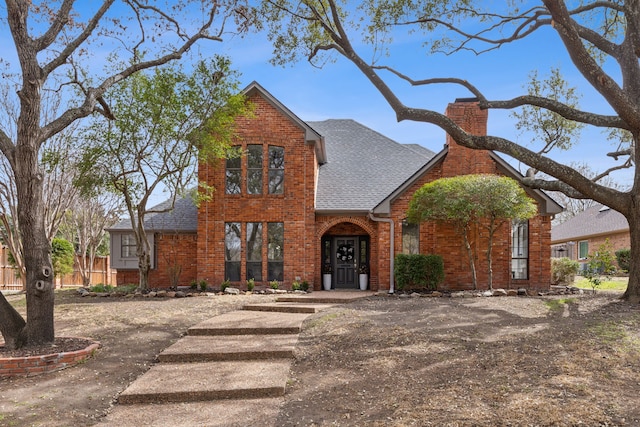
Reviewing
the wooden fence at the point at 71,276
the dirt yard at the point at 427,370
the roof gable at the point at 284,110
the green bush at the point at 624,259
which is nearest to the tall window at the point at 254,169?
the roof gable at the point at 284,110

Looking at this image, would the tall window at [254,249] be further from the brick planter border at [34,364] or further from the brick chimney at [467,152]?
the brick planter border at [34,364]

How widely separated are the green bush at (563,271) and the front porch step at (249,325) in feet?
41.3

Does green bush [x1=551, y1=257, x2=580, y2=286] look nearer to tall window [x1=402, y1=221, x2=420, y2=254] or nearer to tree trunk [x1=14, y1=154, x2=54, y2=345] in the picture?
tall window [x1=402, y1=221, x2=420, y2=254]

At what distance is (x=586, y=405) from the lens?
519 centimetres

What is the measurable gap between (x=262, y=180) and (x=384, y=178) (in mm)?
4770

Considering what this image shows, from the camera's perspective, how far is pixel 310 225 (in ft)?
56.4

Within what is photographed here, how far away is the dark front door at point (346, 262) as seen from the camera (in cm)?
1808

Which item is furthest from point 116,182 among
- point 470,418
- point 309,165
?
point 470,418

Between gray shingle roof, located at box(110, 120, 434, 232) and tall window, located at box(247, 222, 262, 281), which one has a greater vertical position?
gray shingle roof, located at box(110, 120, 434, 232)

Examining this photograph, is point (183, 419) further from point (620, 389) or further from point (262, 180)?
point (262, 180)

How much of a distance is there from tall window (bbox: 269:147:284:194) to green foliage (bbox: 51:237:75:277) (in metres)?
10.7

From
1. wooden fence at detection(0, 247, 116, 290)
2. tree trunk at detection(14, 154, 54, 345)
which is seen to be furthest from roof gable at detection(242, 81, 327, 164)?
wooden fence at detection(0, 247, 116, 290)

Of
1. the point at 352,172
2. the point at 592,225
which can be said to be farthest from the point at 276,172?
the point at 592,225

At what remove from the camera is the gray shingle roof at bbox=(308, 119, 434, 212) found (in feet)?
58.6
